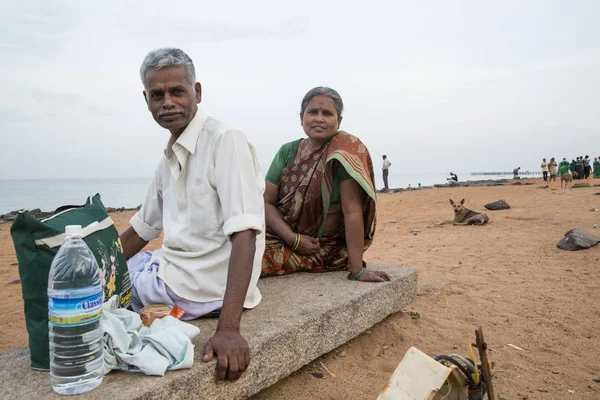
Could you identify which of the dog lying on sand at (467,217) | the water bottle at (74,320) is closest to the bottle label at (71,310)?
the water bottle at (74,320)

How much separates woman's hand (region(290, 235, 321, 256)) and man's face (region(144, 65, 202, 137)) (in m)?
1.45

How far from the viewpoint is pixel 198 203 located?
2314 millimetres

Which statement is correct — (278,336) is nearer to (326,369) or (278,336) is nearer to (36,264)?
(326,369)

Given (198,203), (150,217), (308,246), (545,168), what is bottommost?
(308,246)

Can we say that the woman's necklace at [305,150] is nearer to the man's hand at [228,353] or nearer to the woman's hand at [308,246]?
the woman's hand at [308,246]

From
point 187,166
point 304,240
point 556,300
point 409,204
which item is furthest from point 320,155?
point 409,204

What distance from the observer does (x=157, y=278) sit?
2.48 meters

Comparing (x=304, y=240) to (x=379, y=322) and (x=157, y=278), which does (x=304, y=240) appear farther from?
(x=157, y=278)

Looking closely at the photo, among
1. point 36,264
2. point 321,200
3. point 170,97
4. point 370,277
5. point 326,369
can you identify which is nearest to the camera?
point 36,264

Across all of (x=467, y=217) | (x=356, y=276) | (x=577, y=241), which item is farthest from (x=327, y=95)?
(x=467, y=217)

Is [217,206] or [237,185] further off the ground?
[237,185]

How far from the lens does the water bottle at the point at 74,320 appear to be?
1.64 metres

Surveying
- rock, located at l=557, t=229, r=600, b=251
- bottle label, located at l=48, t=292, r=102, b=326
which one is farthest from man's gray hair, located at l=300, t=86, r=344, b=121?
rock, located at l=557, t=229, r=600, b=251

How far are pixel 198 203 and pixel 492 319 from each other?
2667 mm
